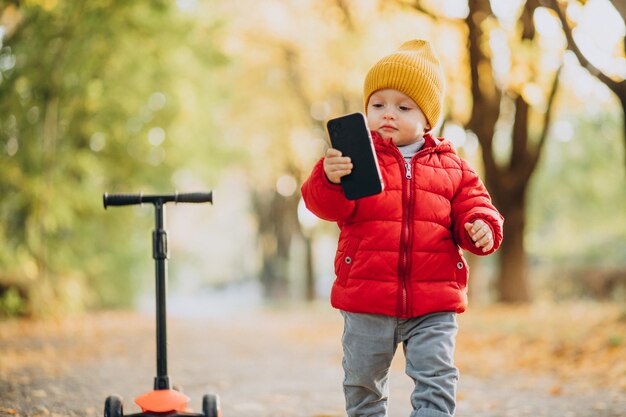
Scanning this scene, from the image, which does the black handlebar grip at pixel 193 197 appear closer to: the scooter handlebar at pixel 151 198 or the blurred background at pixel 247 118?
the scooter handlebar at pixel 151 198

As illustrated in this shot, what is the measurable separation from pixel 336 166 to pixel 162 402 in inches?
50.1

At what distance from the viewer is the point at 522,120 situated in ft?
43.9

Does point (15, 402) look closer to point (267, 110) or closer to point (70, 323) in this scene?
point (70, 323)

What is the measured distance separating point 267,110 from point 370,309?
20335 millimetres

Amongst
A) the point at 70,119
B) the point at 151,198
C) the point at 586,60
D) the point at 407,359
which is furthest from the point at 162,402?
the point at 70,119

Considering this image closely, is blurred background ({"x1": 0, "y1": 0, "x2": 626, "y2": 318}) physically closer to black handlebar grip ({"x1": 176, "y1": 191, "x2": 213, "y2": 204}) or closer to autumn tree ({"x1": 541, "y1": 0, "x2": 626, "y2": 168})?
autumn tree ({"x1": 541, "y1": 0, "x2": 626, "y2": 168})

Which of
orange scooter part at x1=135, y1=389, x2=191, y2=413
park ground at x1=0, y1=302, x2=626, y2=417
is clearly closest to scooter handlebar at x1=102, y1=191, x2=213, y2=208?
orange scooter part at x1=135, y1=389, x2=191, y2=413

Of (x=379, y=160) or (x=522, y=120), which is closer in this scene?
(x=379, y=160)

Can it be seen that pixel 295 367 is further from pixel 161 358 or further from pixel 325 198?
pixel 325 198

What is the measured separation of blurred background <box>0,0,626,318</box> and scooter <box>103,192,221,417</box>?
6579 mm

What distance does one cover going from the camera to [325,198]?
318cm

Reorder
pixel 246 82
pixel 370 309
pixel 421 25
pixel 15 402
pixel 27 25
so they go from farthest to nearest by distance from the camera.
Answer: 1. pixel 246 82
2. pixel 421 25
3. pixel 27 25
4. pixel 15 402
5. pixel 370 309

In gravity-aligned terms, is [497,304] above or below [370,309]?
below

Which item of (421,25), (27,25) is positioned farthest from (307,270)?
(27,25)
